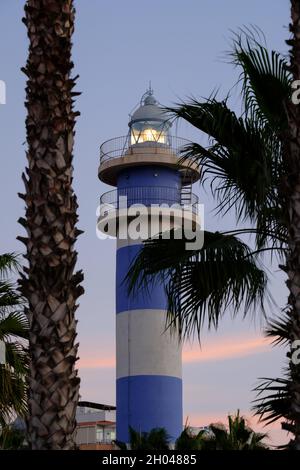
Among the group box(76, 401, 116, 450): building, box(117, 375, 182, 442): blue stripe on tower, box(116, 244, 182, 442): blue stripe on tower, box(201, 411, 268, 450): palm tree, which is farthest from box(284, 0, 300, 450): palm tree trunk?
box(76, 401, 116, 450): building

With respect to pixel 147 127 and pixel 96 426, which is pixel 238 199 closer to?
pixel 147 127

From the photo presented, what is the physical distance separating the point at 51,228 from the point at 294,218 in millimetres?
2669

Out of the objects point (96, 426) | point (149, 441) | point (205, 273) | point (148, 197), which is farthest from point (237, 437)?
point (96, 426)

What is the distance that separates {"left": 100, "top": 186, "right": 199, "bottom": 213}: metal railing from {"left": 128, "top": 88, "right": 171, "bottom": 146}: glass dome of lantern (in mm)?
1736

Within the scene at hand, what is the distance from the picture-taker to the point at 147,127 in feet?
120

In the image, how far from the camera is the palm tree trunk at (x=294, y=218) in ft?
33.5

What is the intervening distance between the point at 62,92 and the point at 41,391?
10.2ft

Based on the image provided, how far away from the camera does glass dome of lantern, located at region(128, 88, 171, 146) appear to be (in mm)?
35844

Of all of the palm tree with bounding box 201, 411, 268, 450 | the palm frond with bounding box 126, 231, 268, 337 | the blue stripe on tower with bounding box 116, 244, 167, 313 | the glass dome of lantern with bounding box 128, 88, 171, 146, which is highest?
the glass dome of lantern with bounding box 128, 88, 171, 146

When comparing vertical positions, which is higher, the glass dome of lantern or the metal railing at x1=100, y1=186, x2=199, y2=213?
the glass dome of lantern

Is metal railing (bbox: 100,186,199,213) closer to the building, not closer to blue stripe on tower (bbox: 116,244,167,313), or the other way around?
blue stripe on tower (bbox: 116,244,167,313)
